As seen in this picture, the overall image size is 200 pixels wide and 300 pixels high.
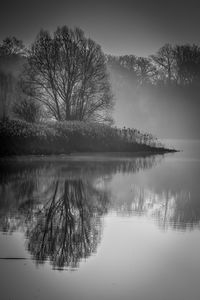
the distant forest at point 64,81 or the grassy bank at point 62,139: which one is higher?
the distant forest at point 64,81

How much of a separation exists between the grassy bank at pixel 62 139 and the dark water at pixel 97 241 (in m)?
12.4

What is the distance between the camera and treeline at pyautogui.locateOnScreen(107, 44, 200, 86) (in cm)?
7888

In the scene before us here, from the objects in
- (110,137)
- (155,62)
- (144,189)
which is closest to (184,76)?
(155,62)

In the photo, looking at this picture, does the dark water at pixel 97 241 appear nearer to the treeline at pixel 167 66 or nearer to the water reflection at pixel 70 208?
the water reflection at pixel 70 208

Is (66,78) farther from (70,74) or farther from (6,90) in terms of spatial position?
(6,90)

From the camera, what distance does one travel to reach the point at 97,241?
9227 mm

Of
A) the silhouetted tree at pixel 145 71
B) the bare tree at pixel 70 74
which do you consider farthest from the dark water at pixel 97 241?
the silhouetted tree at pixel 145 71

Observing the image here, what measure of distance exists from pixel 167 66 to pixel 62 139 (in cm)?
4908

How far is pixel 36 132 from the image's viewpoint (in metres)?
32.6

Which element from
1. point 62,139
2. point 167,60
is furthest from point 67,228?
point 167,60

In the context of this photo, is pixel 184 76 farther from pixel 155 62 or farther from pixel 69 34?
pixel 69 34

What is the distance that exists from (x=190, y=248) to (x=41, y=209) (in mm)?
4583

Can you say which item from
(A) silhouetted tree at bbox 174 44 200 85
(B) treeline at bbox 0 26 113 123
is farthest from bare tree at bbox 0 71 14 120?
(A) silhouetted tree at bbox 174 44 200 85

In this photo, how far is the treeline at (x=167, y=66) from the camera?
259 feet
